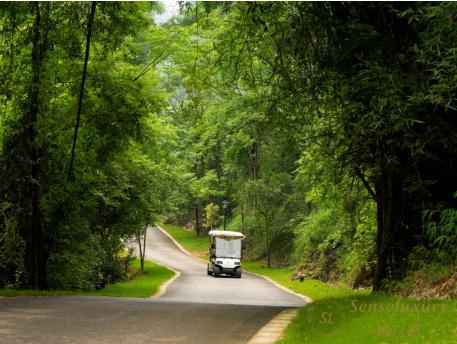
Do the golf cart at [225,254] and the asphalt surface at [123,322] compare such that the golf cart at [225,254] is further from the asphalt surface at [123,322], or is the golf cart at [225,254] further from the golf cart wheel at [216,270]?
the asphalt surface at [123,322]

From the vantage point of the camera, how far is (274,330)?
882 cm

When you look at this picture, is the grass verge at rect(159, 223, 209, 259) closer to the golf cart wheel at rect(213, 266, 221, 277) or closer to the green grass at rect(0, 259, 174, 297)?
the green grass at rect(0, 259, 174, 297)

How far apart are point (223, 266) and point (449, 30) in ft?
88.6

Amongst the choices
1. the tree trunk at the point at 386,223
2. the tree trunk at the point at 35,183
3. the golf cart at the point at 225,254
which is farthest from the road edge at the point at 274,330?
the golf cart at the point at 225,254

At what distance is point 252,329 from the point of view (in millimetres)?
8938

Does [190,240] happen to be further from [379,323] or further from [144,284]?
[379,323]

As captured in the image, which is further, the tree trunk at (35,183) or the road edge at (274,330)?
the tree trunk at (35,183)

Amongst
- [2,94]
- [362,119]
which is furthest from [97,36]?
[362,119]

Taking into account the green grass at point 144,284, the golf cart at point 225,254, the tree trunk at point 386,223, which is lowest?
the green grass at point 144,284

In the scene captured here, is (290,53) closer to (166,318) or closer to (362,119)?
(362,119)

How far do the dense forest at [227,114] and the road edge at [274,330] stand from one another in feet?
8.08

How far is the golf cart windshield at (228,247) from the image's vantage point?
35.6m

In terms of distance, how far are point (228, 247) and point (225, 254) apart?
486mm

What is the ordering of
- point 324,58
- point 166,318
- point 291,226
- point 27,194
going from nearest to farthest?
point 166,318, point 324,58, point 27,194, point 291,226
